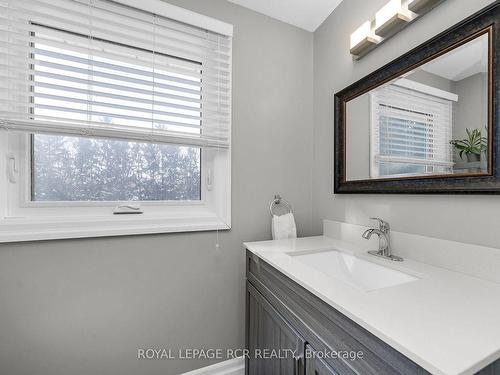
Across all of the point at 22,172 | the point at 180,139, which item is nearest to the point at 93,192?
the point at 22,172

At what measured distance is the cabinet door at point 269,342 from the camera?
0.85 m

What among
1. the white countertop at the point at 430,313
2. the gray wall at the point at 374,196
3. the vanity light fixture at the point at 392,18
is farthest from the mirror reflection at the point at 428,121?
the white countertop at the point at 430,313

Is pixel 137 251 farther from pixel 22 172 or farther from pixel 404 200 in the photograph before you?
pixel 404 200

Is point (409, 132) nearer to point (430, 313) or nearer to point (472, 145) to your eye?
point (472, 145)

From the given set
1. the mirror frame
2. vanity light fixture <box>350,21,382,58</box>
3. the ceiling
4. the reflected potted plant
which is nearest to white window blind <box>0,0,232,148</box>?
the ceiling

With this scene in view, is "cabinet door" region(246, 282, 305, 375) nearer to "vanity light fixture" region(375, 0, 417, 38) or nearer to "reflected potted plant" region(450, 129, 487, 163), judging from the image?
"reflected potted plant" region(450, 129, 487, 163)

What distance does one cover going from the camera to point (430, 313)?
0.57 meters

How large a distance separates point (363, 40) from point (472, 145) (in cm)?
74

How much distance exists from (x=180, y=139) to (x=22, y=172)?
74 centimetres

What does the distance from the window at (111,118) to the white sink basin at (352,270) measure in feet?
1.75

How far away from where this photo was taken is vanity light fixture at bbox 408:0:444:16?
3.03 feet

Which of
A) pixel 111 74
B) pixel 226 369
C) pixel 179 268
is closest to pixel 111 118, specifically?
pixel 111 74

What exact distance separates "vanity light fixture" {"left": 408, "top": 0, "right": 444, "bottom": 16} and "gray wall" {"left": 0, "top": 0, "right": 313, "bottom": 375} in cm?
73

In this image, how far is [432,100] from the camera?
3.15 feet
